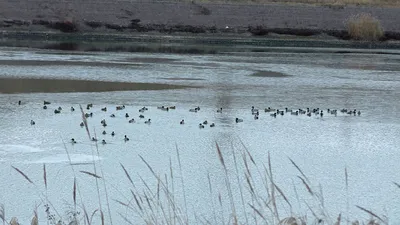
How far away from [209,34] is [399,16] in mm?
11877

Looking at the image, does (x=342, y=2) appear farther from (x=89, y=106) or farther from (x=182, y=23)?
(x=89, y=106)

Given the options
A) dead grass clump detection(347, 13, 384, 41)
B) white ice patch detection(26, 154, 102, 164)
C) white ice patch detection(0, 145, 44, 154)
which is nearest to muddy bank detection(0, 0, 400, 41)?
dead grass clump detection(347, 13, 384, 41)

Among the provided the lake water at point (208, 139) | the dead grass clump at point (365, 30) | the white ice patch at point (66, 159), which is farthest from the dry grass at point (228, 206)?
the dead grass clump at point (365, 30)

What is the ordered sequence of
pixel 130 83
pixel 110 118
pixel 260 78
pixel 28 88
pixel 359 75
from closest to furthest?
pixel 110 118 → pixel 28 88 → pixel 130 83 → pixel 260 78 → pixel 359 75

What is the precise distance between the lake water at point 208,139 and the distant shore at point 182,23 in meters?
12.7

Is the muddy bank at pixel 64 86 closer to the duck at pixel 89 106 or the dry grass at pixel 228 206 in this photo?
the duck at pixel 89 106

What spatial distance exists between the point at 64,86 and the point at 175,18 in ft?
74.0

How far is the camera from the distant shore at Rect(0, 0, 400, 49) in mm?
42375

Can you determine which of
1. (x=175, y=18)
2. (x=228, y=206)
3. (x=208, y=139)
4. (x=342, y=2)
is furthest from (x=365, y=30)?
(x=228, y=206)

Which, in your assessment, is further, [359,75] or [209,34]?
[209,34]

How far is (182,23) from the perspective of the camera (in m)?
44.3

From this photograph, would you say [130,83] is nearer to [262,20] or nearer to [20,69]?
[20,69]

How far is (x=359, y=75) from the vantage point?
2786 cm

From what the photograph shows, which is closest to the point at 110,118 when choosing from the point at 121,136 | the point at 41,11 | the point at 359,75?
the point at 121,136
